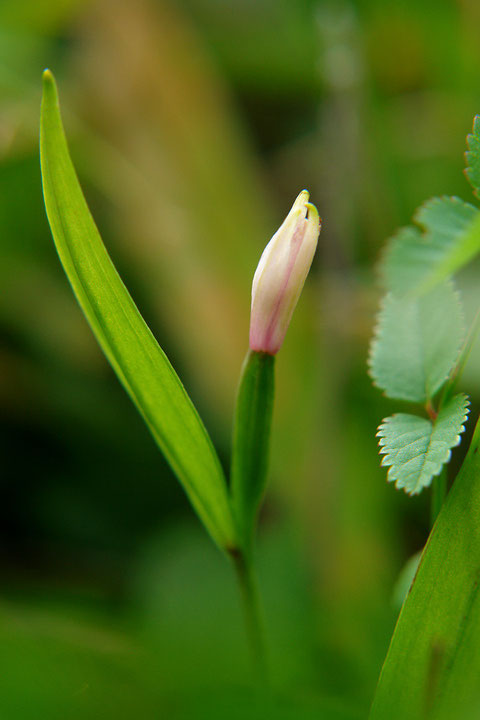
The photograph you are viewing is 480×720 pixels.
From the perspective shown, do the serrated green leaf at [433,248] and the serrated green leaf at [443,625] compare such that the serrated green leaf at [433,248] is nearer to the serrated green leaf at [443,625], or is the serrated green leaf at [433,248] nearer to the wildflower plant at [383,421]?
the wildflower plant at [383,421]

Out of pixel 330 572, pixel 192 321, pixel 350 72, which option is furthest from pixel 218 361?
pixel 350 72

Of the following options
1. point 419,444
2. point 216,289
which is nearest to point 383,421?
point 419,444

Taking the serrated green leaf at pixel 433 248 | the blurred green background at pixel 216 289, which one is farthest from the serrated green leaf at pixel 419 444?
the blurred green background at pixel 216 289

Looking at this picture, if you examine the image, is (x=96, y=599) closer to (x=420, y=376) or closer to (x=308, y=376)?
(x=308, y=376)

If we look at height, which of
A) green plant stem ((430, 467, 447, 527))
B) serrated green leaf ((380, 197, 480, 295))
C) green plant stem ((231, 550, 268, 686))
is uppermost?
serrated green leaf ((380, 197, 480, 295))

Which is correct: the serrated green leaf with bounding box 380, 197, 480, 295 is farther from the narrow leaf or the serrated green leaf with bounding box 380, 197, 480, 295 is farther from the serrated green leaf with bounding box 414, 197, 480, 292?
the narrow leaf

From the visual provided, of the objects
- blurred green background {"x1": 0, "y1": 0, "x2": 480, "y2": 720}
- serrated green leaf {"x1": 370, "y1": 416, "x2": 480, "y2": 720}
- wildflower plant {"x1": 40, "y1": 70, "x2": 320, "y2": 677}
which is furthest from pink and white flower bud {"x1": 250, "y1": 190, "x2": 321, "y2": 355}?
blurred green background {"x1": 0, "y1": 0, "x2": 480, "y2": 720}
